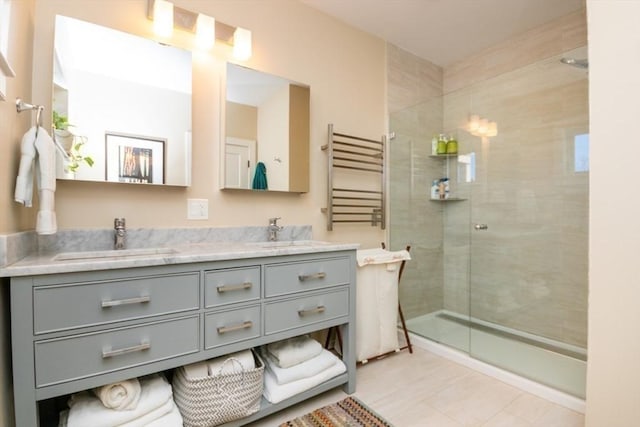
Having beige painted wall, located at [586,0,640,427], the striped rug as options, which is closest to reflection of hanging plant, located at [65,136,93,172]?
the striped rug

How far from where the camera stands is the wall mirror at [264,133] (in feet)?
6.14

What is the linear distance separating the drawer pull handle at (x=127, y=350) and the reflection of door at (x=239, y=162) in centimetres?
95

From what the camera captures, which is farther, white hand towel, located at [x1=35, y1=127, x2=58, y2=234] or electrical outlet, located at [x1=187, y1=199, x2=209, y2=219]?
electrical outlet, located at [x1=187, y1=199, x2=209, y2=219]

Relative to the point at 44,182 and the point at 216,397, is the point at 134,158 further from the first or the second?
the point at 216,397

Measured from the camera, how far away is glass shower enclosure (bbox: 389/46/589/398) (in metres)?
2.22

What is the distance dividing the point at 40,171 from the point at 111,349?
0.73 m

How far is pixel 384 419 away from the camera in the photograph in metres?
1.56

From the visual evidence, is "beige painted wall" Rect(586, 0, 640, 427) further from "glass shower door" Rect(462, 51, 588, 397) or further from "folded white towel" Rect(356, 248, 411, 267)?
"folded white towel" Rect(356, 248, 411, 267)

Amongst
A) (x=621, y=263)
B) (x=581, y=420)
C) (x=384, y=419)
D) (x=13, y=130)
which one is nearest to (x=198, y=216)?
(x=13, y=130)

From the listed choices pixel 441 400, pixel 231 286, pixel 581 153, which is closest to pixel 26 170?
pixel 231 286

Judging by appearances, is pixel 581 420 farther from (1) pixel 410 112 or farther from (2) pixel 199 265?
A: (1) pixel 410 112

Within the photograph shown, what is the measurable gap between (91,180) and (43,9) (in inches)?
31.2

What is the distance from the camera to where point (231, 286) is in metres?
1.36

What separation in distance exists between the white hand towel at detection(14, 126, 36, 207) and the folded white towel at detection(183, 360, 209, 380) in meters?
0.90
